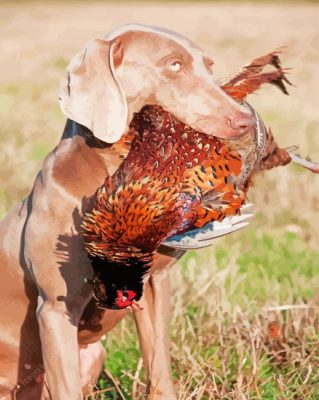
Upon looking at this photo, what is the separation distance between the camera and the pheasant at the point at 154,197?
281cm

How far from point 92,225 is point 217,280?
186 cm

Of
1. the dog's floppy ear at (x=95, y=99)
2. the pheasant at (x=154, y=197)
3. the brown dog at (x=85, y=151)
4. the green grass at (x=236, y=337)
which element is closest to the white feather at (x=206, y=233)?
the pheasant at (x=154, y=197)

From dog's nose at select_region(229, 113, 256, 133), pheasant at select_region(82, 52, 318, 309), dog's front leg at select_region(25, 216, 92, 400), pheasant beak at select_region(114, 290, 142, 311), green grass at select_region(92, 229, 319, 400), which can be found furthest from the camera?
green grass at select_region(92, 229, 319, 400)

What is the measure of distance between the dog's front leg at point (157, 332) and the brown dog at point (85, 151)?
0.22ft

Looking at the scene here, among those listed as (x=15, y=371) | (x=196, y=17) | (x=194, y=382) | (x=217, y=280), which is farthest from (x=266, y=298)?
(x=196, y=17)

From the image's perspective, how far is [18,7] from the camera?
2112 cm

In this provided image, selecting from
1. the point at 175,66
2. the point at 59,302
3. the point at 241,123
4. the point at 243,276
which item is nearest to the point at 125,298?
the point at 59,302

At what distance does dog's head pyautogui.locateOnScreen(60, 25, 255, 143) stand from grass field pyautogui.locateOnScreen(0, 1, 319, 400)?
101 centimetres

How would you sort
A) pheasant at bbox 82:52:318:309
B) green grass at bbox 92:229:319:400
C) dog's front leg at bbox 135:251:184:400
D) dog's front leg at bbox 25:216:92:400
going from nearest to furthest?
1. pheasant at bbox 82:52:318:309
2. dog's front leg at bbox 25:216:92:400
3. dog's front leg at bbox 135:251:184:400
4. green grass at bbox 92:229:319:400

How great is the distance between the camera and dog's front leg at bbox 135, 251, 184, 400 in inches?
135

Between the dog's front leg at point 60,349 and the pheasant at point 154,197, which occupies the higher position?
the pheasant at point 154,197

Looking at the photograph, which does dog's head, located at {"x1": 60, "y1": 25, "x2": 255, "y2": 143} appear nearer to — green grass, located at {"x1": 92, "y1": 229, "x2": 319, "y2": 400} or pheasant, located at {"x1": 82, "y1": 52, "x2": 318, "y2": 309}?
pheasant, located at {"x1": 82, "y1": 52, "x2": 318, "y2": 309}

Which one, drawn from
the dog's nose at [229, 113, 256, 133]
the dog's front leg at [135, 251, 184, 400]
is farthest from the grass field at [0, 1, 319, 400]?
the dog's nose at [229, 113, 256, 133]

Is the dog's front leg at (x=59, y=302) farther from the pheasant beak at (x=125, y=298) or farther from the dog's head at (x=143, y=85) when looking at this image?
the dog's head at (x=143, y=85)
